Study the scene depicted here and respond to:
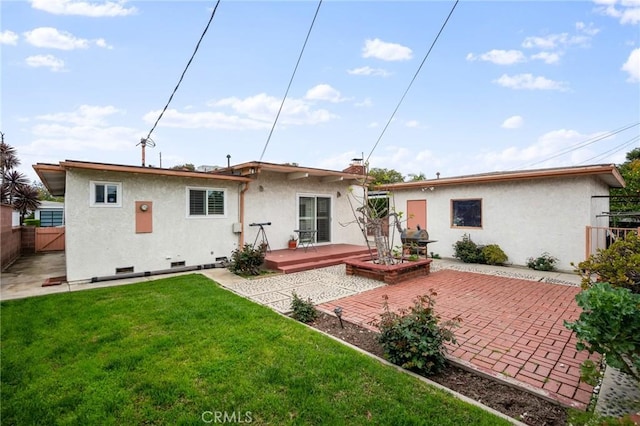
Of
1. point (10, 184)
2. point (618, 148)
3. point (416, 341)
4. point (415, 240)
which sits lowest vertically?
point (416, 341)

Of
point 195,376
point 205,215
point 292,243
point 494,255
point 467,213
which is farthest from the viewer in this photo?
point 292,243

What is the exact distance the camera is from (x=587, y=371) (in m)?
1.99

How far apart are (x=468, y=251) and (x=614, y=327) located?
8.65 meters

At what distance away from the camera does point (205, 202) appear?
894 cm

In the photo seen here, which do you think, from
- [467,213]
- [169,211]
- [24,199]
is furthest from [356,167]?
[24,199]

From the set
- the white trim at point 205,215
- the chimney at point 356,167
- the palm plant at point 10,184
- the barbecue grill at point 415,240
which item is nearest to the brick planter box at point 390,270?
the barbecue grill at point 415,240

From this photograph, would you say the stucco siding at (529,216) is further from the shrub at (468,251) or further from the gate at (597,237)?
the shrub at (468,251)

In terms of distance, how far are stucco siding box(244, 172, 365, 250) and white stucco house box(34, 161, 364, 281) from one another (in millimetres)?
35

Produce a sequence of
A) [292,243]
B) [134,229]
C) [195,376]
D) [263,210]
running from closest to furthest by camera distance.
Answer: [195,376] → [134,229] → [263,210] → [292,243]

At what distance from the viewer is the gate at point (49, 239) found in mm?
13852

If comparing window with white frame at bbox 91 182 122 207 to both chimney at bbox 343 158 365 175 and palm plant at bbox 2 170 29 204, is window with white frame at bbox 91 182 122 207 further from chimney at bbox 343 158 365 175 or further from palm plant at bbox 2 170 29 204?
palm plant at bbox 2 170 29 204

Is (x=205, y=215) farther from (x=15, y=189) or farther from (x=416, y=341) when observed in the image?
(x=15, y=189)

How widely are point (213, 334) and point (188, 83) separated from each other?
18.4 feet

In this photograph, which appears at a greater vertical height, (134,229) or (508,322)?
(134,229)
